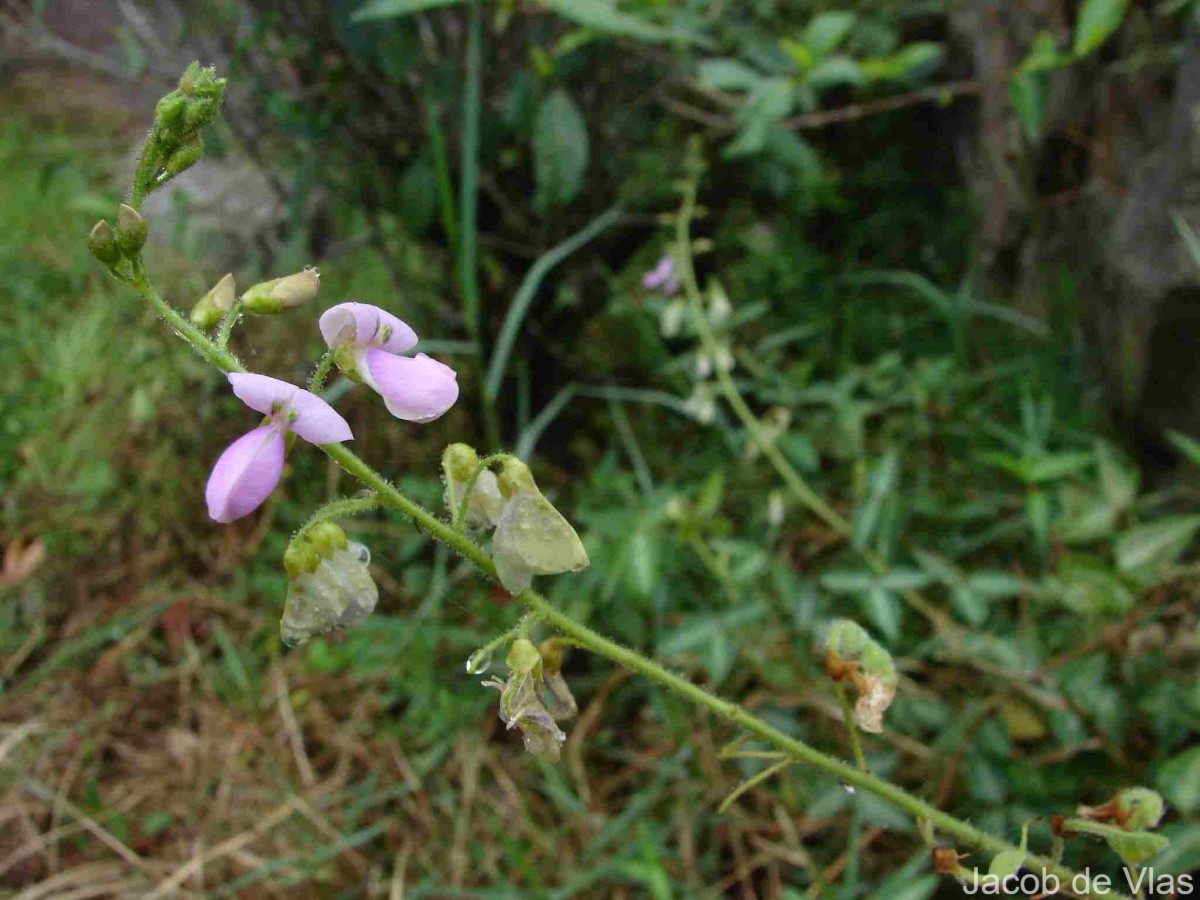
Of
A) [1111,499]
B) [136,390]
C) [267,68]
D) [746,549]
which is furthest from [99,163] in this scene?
[1111,499]

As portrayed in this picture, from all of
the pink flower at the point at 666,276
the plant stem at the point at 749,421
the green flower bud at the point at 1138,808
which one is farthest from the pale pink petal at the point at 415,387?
the pink flower at the point at 666,276

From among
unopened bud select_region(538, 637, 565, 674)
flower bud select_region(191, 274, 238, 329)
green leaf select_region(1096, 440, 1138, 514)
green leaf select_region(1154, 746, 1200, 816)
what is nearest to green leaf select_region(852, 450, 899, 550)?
green leaf select_region(1096, 440, 1138, 514)

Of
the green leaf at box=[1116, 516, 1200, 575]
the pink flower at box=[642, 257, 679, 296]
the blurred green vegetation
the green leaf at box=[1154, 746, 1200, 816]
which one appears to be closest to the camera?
the green leaf at box=[1154, 746, 1200, 816]

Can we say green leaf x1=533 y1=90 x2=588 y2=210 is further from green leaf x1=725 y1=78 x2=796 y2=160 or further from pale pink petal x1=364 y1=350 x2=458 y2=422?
pale pink petal x1=364 y1=350 x2=458 y2=422

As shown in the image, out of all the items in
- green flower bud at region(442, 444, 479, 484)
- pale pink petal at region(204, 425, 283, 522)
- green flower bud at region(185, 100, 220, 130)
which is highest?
green flower bud at region(185, 100, 220, 130)

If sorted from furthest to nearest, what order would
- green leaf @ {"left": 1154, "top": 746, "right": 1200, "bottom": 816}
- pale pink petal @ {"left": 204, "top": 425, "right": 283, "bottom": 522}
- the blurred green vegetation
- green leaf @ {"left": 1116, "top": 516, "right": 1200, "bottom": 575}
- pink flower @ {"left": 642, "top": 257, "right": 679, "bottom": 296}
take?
1. pink flower @ {"left": 642, "top": 257, "right": 679, "bottom": 296}
2. the blurred green vegetation
3. green leaf @ {"left": 1116, "top": 516, "right": 1200, "bottom": 575}
4. green leaf @ {"left": 1154, "top": 746, "right": 1200, "bottom": 816}
5. pale pink petal @ {"left": 204, "top": 425, "right": 283, "bottom": 522}

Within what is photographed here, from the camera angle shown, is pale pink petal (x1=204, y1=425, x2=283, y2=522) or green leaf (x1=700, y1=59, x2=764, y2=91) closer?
pale pink petal (x1=204, y1=425, x2=283, y2=522)

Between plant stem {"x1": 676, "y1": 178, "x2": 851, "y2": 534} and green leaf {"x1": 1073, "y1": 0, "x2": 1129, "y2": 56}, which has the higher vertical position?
green leaf {"x1": 1073, "y1": 0, "x2": 1129, "y2": 56}

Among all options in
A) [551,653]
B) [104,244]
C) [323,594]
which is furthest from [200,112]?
[551,653]
